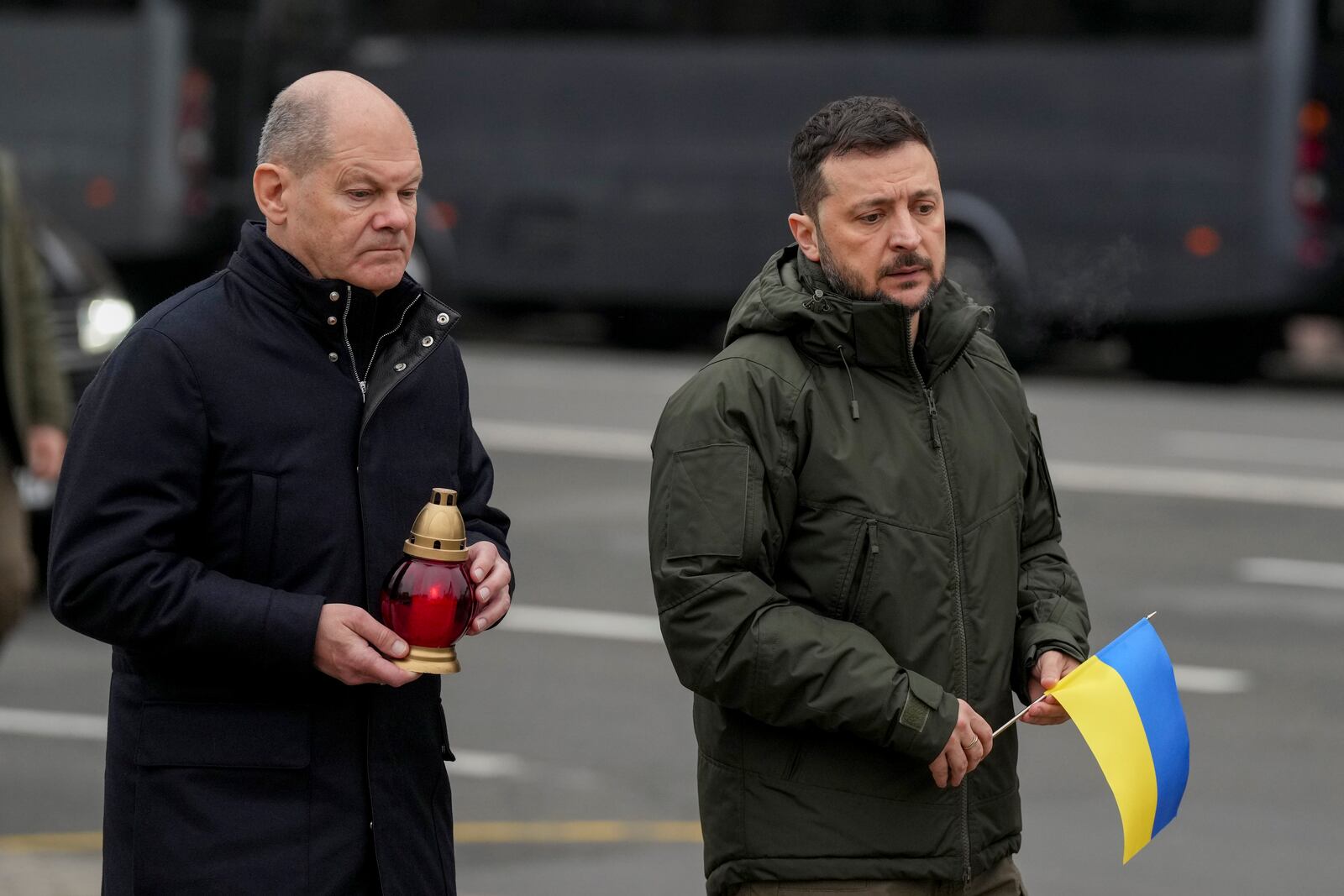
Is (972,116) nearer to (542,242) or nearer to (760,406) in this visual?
(542,242)

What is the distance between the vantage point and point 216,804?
314 cm

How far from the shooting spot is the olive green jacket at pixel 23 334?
5500mm

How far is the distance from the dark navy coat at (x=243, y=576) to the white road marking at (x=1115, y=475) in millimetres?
9137

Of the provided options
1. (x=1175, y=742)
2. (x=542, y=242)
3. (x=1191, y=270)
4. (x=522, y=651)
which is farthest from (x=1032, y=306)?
(x=1175, y=742)

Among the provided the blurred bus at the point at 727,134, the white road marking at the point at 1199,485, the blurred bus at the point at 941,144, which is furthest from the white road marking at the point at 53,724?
the blurred bus at the point at 727,134

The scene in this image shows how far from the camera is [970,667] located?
3.34 meters

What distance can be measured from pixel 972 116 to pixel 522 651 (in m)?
10.3

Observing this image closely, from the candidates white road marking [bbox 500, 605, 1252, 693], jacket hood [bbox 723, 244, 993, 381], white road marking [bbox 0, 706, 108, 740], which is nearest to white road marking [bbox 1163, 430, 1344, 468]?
white road marking [bbox 500, 605, 1252, 693]

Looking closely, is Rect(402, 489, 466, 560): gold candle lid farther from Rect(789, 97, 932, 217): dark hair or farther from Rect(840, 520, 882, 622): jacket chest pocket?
Rect(789, 97, 932, 217): dark hair

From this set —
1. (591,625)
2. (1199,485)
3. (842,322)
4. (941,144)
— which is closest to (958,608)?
(842,322)

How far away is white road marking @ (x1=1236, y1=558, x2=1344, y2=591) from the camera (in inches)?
392

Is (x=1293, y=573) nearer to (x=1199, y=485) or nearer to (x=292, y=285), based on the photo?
(x=1199, y=485)

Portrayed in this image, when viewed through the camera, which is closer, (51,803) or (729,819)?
(729,819)

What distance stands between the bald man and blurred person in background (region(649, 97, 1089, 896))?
38cm
